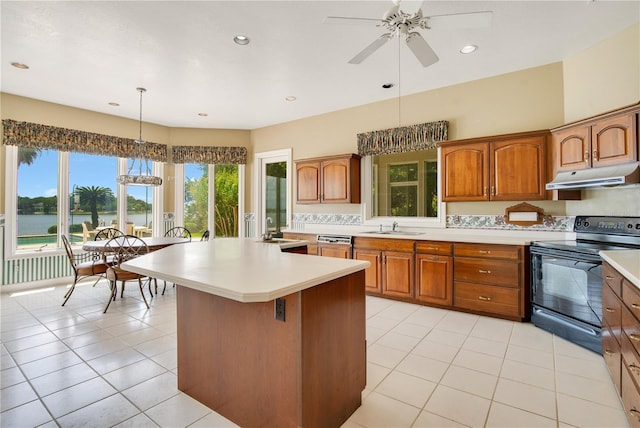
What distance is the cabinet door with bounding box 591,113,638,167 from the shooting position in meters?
2.61

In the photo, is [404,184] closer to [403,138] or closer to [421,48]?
[403,138]

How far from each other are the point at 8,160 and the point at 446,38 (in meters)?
6.00

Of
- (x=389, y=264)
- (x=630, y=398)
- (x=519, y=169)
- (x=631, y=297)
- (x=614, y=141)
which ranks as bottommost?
(x=630, y=398)

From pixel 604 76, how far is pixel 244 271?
3969mm

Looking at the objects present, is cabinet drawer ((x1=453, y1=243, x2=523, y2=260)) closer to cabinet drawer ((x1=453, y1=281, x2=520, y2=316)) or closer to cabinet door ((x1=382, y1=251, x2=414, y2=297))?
cabinet drawer ((x1=453, y1=281, x2=520, y2=316))

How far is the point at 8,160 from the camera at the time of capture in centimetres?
452

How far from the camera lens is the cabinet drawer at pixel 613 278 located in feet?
6.26

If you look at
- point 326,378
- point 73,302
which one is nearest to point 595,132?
point 326,378

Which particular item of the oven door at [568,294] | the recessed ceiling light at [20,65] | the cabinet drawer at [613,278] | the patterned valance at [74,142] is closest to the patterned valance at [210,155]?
the patterned valance at [74,142]

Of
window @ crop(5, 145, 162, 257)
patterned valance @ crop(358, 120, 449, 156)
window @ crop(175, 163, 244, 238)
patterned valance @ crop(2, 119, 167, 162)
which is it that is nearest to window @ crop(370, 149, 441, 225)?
patterned valance @ crop(358, 120, 449, 156)

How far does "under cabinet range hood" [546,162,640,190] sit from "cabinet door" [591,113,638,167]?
2.7 inches

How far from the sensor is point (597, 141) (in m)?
2.88

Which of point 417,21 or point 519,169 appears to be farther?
point 519,169

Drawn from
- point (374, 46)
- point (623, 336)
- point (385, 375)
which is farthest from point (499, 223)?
point (374, 46)
